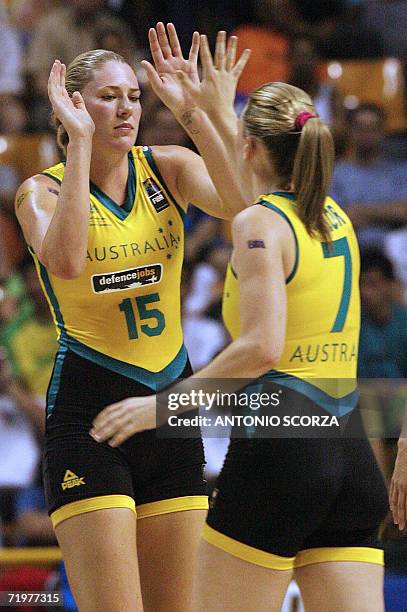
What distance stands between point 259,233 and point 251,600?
1.03 m

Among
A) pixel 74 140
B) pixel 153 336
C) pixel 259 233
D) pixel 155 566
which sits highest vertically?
pixel 74 140

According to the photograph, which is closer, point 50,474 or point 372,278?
point 50,474

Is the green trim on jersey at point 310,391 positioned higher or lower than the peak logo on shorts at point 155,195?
lower

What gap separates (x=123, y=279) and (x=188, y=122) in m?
0.70

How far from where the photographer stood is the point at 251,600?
115 inches

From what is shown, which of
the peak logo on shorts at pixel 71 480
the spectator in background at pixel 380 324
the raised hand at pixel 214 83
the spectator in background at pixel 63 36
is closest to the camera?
the peak logo on shorts at pixel 71 480

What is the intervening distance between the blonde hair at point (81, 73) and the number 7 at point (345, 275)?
1.05 metres

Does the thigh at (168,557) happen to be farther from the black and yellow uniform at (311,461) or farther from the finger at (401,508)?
the finger at (401,508)

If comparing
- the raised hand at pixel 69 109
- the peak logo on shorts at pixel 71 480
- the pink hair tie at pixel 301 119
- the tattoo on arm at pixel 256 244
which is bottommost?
the peak logo on shorts at pixel 71 480

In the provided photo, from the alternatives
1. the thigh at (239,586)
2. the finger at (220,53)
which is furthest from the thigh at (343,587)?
the finger at (220,53)

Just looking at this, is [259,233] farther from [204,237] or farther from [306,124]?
[204,237]

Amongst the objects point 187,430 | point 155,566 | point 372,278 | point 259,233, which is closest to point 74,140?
point 259,233

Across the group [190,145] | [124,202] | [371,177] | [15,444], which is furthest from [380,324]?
[124,202]

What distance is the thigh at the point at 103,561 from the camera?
10.2 ft
